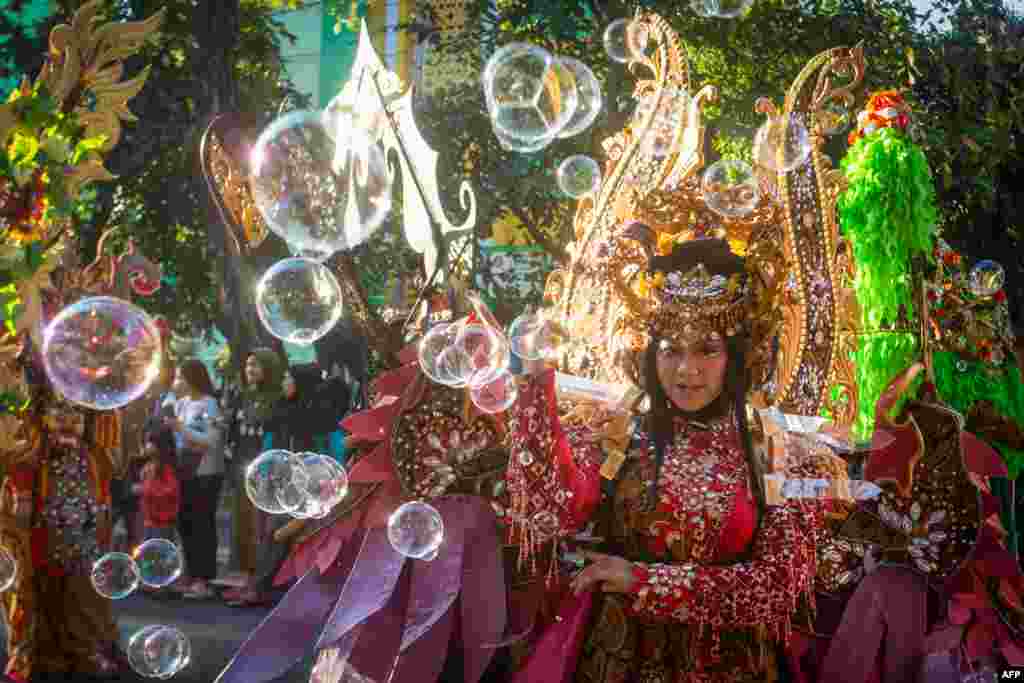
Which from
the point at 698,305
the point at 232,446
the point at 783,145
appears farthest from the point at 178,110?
the point at 698,305

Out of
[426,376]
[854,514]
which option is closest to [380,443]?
[426,376]

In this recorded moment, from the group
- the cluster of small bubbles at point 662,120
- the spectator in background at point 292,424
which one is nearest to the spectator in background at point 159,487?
the spectator in background at point 292,424

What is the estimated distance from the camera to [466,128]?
11.5 m

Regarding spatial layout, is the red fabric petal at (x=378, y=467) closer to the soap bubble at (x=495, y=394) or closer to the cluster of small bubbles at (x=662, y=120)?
the soap bubble at (x=495, y=394)

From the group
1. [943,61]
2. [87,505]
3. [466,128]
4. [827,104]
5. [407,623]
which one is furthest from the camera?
[466,128]

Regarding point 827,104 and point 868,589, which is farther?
point 827,104

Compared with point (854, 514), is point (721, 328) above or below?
above

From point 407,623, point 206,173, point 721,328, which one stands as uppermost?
point 206,173

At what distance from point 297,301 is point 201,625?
4.68m

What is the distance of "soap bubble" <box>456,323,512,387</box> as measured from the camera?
13.2 feet

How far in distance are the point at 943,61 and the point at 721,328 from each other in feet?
24.4

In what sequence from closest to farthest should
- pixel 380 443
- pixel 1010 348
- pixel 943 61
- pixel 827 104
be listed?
pixel 380 443 < pixel 827 104 < pixel 1010 348 < pixel 943 61

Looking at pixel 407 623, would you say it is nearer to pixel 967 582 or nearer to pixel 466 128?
pixel 967 582

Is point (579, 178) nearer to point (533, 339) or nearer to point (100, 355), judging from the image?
point (533, 339)
